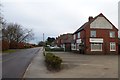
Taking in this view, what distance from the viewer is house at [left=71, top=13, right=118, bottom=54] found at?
161 ft

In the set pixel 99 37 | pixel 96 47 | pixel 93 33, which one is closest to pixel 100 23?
pixel 93 33

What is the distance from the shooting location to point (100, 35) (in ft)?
164

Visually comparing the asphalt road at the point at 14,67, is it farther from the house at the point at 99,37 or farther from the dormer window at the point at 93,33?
the dormer window at the point at 93,33

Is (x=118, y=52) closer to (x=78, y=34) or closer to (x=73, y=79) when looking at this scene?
(x=78, y=34)

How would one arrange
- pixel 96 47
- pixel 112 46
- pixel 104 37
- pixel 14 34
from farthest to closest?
pixel 14 34 < pixel 112 46 < pixel 104 37 < pixel 96 47

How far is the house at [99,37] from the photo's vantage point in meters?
49.0

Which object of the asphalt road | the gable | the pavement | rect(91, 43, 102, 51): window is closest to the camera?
the asphalt road

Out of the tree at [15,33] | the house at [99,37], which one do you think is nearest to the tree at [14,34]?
the tree at [15,33]

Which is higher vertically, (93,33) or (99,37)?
(93,33)

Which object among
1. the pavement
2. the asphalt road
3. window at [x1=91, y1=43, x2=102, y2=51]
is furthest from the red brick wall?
the pavement

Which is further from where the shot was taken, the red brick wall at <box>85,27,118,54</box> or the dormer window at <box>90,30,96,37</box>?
the dormer window at <box>90,30,96,37</box>

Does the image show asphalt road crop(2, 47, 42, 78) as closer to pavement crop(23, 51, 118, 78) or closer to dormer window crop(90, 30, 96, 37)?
pavement crop(23, 51, 118, 78)

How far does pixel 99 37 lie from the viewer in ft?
163

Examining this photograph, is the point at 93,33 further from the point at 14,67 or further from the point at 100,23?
the point at 14,67
